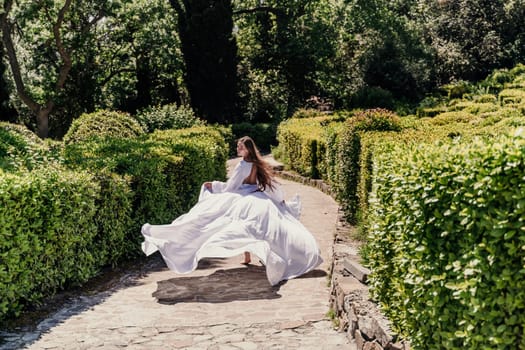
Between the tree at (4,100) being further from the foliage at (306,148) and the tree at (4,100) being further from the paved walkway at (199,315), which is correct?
the paved walkway at (199,315)

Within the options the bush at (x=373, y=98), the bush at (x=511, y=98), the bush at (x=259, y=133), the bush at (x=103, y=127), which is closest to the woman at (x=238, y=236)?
the bush at (x=103, y=127)

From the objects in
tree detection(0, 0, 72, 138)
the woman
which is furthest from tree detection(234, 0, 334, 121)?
the woman

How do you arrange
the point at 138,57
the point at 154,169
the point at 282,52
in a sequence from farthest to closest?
the point at 282,52
the point at 138,57
the point at 154,169

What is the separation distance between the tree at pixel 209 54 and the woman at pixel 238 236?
2359 cm

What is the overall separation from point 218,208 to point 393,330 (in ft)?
12.7

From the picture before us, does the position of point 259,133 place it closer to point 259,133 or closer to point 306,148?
point 259,133

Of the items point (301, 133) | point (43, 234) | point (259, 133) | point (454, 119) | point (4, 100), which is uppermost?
point (4, 100)

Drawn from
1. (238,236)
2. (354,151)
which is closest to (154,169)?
(238,236)

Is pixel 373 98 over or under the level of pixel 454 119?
over

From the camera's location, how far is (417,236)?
14.5 feet

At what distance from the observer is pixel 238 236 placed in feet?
26.3

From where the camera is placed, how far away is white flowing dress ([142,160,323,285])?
7945 millimetres

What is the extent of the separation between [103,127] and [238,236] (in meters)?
11.0

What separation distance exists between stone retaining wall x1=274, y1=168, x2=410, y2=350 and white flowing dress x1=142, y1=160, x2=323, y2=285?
0.55 meters
